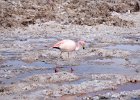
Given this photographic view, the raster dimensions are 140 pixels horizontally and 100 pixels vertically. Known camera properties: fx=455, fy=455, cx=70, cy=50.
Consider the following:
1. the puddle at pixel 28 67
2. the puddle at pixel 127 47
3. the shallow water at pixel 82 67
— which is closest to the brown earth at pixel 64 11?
the puddle at pixel 127 47

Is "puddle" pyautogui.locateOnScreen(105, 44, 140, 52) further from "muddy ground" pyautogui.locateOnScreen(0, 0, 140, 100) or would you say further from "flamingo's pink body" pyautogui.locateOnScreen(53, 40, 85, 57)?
"flamingo's pink body" pyautogui.locateOnScreen(53, 40, 85, 57)

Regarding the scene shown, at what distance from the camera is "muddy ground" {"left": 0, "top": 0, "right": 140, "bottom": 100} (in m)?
10.5

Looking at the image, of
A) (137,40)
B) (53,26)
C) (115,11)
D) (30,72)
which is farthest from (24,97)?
(115,11)

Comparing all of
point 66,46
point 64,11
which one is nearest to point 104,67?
point 66,46

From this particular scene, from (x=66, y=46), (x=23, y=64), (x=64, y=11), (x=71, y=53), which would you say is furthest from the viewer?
(x=64, y=11)

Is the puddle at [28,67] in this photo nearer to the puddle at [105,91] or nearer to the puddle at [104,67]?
the puddle at [104,67]

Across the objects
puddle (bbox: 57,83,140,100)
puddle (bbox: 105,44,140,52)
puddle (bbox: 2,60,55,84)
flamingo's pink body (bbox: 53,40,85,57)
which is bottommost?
puddle (bbox: 57,83,140,100)

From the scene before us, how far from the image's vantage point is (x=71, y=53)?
14.8 m

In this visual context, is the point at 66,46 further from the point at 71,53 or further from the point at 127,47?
the point at 127,47

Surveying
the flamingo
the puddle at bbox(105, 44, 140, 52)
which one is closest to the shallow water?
the flamingo

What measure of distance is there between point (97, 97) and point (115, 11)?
17493 millimetres

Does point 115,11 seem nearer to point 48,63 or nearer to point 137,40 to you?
point 137,40

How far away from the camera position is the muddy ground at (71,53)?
1052cm

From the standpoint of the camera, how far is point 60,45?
1343 centimetres
